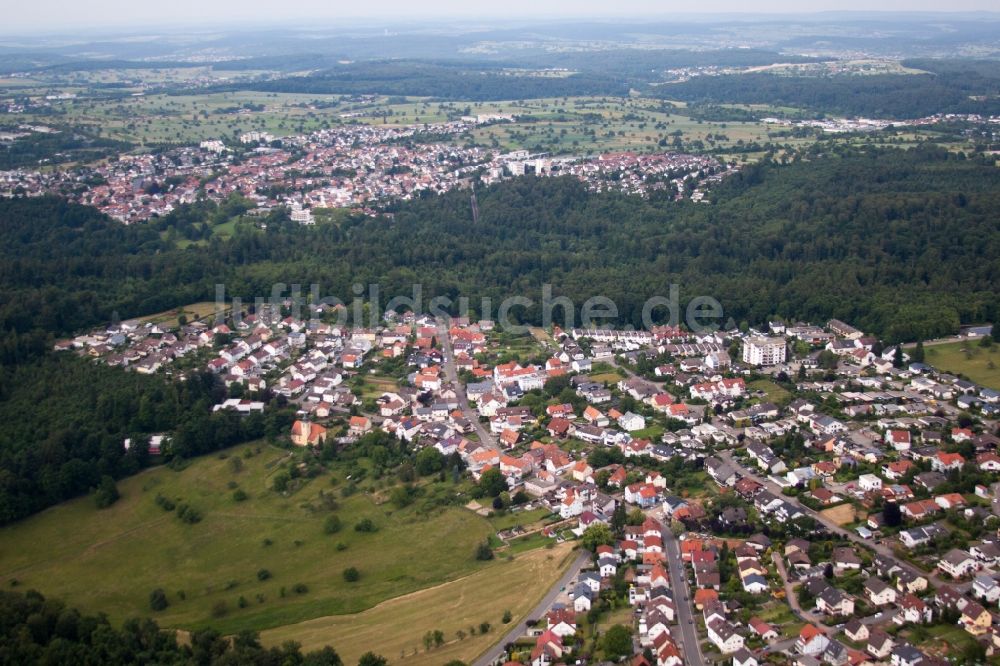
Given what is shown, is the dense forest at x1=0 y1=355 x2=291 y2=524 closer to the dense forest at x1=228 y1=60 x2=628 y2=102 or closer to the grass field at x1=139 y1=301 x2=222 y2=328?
the grass field at x1=139 y1=301 x2=222 y2=328

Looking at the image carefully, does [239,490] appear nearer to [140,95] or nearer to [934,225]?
[934,225]

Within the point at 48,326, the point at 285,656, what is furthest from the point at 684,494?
the point at 48,326

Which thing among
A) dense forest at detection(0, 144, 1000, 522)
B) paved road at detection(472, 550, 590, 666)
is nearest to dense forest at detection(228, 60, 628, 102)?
dense forest at detection(0, 144, 1000, 522)

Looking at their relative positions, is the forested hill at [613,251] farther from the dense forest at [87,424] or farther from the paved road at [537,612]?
the paved road at [537,612]

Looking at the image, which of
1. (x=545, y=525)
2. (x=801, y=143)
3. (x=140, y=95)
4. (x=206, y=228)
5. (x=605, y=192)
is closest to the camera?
(x=545, y=525)

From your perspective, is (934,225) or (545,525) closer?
(545,525)

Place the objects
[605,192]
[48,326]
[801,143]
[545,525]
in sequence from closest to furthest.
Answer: [545,525] → [48,326] → [605,192] → [801,143]

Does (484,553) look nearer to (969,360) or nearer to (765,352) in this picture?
(765,352)

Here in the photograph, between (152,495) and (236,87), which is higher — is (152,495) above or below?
below
